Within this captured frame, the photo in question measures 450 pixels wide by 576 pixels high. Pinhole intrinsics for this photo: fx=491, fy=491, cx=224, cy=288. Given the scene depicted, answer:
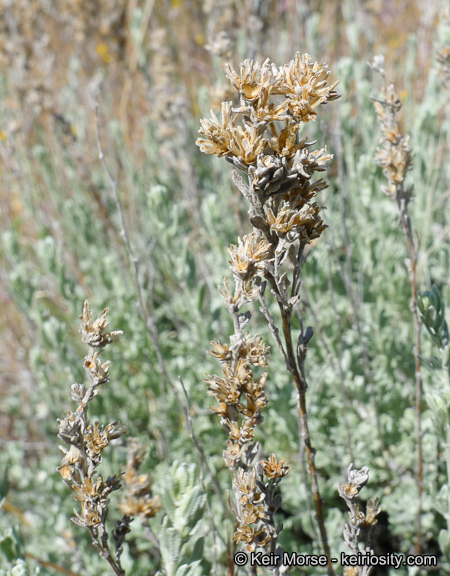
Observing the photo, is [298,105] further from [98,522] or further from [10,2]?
[10,2]

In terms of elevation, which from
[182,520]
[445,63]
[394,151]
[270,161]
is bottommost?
[182,520]

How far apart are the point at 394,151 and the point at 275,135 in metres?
0.57

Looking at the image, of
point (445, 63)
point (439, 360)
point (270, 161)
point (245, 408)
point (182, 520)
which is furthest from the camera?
point (445, 63)

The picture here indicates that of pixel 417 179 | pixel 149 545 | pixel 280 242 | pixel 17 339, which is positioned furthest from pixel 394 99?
pixel 17 339

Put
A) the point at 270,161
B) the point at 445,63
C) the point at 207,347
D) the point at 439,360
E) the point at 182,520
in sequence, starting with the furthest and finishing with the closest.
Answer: the point at 207,347, the point at 445,63, the point at 439,360, the point at 182,520, the point at 270,161

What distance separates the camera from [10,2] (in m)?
3.40

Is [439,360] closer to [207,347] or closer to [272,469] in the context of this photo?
[272,469]

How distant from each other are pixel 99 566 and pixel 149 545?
0.73ft

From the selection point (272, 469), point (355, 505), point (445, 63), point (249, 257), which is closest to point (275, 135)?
point (249, 257)

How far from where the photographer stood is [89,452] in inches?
39.7

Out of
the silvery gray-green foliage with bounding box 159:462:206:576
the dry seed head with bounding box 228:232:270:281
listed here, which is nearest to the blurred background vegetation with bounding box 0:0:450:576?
the silvery gray-green foliage with bounding box 159:462:206:576

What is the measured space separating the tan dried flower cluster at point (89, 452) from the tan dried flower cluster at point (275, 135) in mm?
431

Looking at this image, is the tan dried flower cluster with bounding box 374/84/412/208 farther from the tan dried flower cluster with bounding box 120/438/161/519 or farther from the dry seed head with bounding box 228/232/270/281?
the tan dried flower cluster with bounding box 120/438/161/519

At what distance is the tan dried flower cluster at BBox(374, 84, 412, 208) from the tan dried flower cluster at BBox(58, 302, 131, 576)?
88 cm
